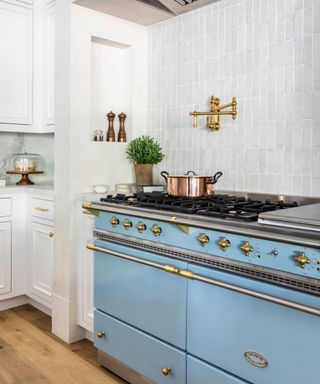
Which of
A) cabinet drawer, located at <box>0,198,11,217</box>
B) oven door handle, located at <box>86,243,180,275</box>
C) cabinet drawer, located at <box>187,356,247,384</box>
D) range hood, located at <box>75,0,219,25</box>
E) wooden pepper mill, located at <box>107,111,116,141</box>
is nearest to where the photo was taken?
cabinet drawer, located at <box>187,356,247,384</box>

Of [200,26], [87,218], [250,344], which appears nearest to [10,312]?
[87,218]

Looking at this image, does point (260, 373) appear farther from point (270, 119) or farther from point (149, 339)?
point (270, 119)

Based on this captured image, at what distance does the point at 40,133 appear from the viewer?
349cm

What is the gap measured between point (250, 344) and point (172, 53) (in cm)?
188

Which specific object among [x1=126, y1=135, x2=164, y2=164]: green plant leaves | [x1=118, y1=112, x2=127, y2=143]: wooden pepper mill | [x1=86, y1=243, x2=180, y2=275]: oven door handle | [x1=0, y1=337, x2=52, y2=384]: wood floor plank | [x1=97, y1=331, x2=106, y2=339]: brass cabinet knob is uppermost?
[x1=118, y1=112, x2=127, y2=143]: wooden pepper mill

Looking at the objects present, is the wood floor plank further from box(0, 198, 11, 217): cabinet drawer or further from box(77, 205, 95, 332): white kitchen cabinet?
box(0, 198, 11, 217): cabinet drawer

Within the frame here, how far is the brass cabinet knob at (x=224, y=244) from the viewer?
1.55 metres

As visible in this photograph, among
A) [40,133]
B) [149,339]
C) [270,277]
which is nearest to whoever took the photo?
[270,277]

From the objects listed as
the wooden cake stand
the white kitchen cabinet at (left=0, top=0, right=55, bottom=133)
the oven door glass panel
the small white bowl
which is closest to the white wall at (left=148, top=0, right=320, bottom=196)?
the small white bowl

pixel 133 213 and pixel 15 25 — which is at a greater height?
pixel 15 25

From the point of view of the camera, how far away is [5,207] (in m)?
2.96

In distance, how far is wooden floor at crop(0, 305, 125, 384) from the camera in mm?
2143

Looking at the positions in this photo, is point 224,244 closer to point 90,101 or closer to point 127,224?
point 127,224

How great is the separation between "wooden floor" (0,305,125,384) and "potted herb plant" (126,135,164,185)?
1065mm
